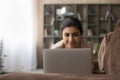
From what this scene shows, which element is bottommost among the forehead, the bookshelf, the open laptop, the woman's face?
the open laptop

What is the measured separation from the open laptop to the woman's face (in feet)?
2.89

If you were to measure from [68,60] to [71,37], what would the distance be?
96cm

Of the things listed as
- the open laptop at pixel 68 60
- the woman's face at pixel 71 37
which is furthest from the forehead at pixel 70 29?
the open laptop at pixel 68 60

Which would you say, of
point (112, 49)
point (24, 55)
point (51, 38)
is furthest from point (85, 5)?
point (112, 49)

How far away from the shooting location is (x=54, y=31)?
697cm

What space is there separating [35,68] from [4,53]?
1374mm

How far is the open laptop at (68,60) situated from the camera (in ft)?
4.74

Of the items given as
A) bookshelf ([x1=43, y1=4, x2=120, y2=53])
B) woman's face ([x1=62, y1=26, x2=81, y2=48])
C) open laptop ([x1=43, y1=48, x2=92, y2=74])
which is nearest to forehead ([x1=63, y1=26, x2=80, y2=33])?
woman's face ([x1=62, y1=26, x2=81, y2=48])

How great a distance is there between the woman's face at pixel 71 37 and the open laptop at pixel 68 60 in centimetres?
88

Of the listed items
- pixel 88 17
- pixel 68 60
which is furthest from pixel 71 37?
pixel 88 17

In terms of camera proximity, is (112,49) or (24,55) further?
(24,55)

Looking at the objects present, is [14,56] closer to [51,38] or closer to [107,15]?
[51,38]

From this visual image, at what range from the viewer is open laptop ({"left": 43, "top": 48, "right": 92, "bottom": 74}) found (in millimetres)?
1443

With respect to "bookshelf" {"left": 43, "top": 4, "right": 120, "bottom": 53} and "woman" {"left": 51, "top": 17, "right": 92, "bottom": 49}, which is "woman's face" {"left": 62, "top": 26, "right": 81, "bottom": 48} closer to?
"woman" {"left": 51, "top": 17, "right": 92, "bottom": 49}
